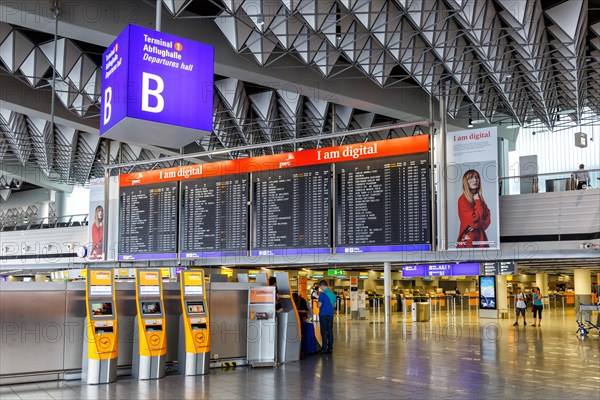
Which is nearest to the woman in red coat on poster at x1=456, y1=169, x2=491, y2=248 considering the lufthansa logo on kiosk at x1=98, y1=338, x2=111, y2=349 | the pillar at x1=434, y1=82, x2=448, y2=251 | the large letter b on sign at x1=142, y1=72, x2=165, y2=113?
the pillar at x1=434, y1=82, x2=448, y2=251

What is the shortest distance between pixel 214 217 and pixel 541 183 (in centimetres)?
914

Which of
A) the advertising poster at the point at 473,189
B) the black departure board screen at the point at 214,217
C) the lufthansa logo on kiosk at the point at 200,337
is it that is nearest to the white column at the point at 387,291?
the advertising poster at the point at 473,189

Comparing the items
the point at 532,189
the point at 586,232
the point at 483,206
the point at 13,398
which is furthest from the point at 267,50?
the point at 13,398

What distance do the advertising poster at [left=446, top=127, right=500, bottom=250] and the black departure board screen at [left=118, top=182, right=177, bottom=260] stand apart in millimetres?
8729

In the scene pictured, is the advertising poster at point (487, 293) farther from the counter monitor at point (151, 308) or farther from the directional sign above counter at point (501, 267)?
the counter monitor at point (151, 308)

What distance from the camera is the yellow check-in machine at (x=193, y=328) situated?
10.2 metres

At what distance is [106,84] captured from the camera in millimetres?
9570

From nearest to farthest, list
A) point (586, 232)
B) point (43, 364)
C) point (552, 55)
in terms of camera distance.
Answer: point (43, 364) < point (586, 232) < point (552, 55)

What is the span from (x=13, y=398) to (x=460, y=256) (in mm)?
10732

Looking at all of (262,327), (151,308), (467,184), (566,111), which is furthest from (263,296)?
(566,111)

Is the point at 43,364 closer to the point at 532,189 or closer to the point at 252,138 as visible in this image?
the point at 532,189

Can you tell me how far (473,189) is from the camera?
15844 mm

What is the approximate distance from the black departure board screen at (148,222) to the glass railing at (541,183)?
988 centimetres

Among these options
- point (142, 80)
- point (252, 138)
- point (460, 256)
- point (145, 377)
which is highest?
point (252, 138)
